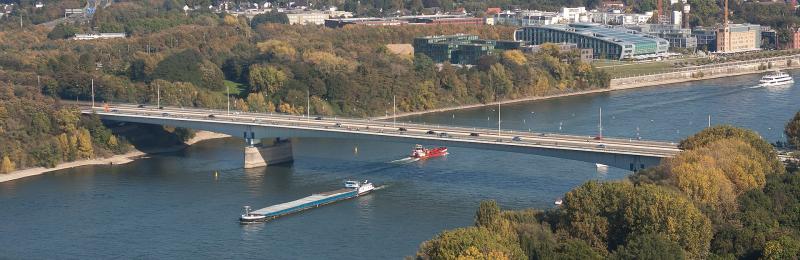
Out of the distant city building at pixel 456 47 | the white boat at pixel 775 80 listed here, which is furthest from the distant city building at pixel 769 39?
the white boat at pixel 775 80

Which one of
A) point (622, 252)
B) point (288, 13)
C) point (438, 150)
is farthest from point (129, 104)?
point (288, 13)

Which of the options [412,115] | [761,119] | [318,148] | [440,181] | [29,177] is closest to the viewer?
[440,181]

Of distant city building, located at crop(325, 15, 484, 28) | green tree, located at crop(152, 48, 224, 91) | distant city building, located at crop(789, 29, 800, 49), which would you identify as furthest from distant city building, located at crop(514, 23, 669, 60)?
green tree, located at crop(152, 48, 224, 91)

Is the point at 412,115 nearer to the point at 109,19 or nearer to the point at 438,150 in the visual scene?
the point at 438,150

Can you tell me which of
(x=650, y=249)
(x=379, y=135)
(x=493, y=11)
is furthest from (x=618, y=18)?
(x=650, y=249)

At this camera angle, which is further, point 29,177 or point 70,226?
point 29,177

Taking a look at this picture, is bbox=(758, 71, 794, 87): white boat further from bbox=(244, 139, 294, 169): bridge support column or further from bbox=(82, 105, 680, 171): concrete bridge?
bbox=(244, 139, 294, 169): bridge support column

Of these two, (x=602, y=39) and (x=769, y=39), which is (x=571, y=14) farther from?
(x=602, y=39)
